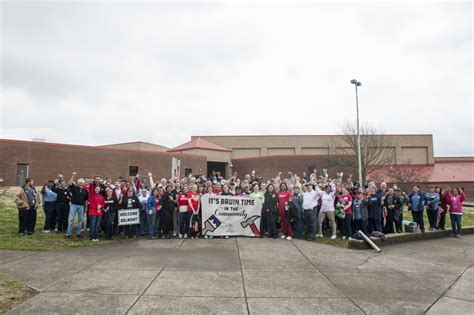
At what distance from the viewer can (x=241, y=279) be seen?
6.34 meters

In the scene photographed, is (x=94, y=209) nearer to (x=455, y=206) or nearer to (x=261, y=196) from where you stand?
(x=261, y=196)

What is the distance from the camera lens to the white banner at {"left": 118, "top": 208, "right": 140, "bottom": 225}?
34.3 feet

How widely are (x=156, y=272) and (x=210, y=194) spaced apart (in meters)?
4.65

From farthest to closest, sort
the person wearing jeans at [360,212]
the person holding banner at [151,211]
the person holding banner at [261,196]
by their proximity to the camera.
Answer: the person holding banner at [261,196]
the person wearing jeans at [360,212]
the person holding banner at [151,211]

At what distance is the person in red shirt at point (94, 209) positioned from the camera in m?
10.1

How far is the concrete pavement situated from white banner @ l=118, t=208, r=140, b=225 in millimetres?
1125

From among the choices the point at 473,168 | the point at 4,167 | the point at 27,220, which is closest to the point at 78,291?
the point at 27,220

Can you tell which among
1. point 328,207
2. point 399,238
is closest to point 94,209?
point 328,207

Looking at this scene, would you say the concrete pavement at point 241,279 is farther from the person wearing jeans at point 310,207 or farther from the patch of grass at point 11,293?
the person wearing jeans at point 310,207

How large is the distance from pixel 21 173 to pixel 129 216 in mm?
24223

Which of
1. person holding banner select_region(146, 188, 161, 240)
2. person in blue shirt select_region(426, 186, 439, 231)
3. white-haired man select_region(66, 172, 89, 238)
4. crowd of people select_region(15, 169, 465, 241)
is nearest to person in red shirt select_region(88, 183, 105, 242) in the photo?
crowd of people select_region(15, 169, 465, 241)

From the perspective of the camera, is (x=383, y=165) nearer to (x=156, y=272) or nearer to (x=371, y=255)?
(x=371, y=255)

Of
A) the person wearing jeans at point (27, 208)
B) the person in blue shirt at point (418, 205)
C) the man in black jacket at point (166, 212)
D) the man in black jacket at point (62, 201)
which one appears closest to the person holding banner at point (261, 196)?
the man in black jacket at point (166, 212)

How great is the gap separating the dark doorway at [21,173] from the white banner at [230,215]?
25321 millimetres
